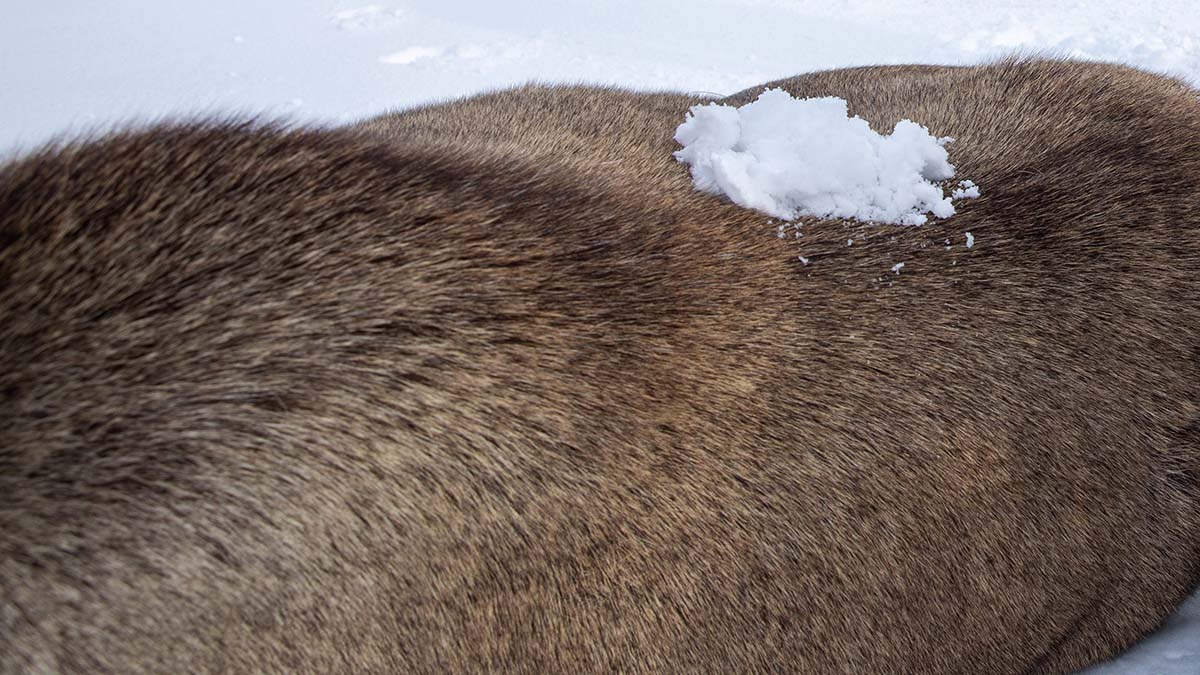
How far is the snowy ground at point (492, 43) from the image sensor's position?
4.72 meters

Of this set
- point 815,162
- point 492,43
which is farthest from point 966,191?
point 492,43

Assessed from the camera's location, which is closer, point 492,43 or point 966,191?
point 966,191

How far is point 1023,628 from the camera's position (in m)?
1.97

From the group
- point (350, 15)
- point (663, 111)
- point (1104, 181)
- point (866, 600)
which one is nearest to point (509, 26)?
point (350, 15)

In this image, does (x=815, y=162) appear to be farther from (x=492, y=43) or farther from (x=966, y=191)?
(x=492, y=43)

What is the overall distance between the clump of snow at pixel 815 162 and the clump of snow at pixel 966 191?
32mm

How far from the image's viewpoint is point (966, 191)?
198 centimetres

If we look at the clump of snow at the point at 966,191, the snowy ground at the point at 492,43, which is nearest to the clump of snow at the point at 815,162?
the clump of snow at the point at 966,191

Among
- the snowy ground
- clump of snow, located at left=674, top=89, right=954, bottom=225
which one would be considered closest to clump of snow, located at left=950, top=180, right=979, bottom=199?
clump of snow, located at left=674, top=89, right=954, bottom=225

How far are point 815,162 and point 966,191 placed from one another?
0.30 m

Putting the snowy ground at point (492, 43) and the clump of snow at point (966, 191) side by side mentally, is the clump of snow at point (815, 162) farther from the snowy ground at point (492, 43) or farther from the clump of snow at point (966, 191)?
the snowy ground at point (492, 43)

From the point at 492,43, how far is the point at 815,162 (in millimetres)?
3643

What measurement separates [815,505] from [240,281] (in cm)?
101

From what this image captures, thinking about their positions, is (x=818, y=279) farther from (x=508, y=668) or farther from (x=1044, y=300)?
(x=508, y=668)
